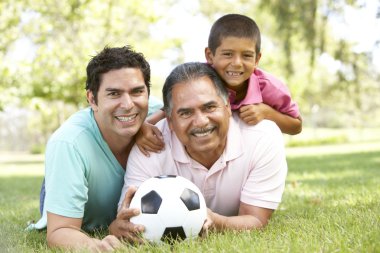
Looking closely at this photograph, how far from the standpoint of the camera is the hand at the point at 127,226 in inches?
136

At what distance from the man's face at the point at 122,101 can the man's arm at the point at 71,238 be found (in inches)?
32.5

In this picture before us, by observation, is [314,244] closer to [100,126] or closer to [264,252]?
[264,252]

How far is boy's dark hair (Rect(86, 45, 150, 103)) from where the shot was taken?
3.96 meters

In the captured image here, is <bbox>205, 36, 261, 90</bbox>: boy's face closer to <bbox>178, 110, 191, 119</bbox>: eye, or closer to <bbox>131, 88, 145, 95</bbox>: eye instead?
<bbox>178, 110, 191, 119</bbox>: eye

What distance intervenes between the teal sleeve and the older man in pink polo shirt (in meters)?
0.36

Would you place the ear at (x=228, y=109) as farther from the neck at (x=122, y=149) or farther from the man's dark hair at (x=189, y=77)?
the neck at (x=122, y=149)

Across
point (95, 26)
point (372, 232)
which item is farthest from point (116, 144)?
point (95, 26)

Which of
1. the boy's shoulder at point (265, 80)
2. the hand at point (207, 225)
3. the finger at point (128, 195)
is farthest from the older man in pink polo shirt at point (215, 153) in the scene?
the boy's shoulder at point (265, 80)

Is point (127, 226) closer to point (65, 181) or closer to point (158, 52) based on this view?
point (65, 181)

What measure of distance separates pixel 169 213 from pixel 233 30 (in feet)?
6.26

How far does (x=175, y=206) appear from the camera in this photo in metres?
3.45

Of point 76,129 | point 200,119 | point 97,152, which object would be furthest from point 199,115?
point 76,129

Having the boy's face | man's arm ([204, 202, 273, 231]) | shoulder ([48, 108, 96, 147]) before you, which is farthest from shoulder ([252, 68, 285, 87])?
shoulder ([48, 108, 96, 147])

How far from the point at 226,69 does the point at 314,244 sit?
200 cm
